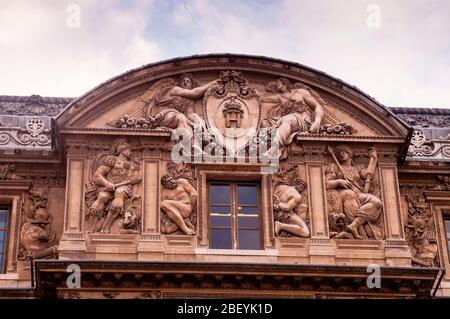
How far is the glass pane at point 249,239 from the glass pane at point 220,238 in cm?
29

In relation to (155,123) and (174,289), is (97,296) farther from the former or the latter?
→ (155,123)

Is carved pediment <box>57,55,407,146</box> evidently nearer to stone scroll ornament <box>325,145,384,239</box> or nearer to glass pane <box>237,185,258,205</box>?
stone scroll ornament <box>325,145,384,239</box>

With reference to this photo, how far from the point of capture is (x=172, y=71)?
29344 mm

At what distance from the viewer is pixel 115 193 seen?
27641mm

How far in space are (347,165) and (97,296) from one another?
7.07 metres

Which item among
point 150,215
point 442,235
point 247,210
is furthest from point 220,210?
point 442,235

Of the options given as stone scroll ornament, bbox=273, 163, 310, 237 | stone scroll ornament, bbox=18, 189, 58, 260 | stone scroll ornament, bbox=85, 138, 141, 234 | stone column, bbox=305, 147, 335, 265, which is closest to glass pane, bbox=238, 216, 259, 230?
stone scroll ornament, bbox=273, 163, 310, 237

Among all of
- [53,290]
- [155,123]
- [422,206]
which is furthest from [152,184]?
[422,206]

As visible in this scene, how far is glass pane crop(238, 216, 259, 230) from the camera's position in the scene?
92.0 ft

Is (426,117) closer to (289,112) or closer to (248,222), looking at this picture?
(289,112)

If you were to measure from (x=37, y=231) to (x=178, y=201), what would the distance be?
3459mm

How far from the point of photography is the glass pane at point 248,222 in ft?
92.0
